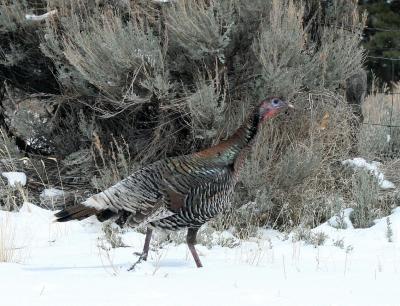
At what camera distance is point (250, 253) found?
5906 millimetres

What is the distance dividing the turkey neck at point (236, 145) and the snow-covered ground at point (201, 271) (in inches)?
31.7

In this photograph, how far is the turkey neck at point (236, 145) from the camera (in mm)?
5121

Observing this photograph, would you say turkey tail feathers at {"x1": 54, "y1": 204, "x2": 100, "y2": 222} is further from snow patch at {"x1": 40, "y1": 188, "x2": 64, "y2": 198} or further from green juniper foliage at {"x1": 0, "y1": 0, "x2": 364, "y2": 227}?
snow patch at {"x1": 40, "y1": 188, "x2": 64, "y2": 198}

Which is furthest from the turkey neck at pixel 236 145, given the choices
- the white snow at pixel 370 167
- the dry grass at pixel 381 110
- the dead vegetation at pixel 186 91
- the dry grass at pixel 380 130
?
the dry grass at pixel 381 110

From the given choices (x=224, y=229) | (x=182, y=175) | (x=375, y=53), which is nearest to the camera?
(x=182, y=175)

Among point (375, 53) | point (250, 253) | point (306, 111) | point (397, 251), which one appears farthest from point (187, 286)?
point (375, 53)

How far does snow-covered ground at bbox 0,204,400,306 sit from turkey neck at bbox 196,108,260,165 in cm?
80

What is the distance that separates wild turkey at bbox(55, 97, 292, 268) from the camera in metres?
4.91

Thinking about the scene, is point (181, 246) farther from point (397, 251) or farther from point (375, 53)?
point (375, 53)

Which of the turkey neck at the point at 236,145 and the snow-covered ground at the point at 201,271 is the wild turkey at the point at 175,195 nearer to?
the turkey neck at the point at 236,145

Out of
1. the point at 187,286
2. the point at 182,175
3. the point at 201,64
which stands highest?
the point at 201,64

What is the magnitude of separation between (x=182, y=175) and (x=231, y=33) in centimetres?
258

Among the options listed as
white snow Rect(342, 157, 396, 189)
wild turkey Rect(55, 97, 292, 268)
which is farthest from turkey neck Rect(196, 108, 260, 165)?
white snow Rect(342, 157, 396, 189)

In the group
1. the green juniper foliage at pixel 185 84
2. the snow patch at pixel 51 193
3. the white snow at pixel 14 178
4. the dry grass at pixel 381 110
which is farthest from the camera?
the dry grass at pixel 381 110
